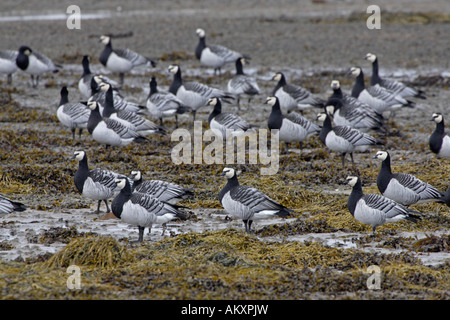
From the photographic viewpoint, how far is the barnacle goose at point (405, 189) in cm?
978

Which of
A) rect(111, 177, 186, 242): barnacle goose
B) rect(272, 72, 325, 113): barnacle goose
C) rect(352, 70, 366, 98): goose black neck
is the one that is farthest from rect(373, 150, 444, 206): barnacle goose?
rect(352, 70, 366, 98): goose black neck

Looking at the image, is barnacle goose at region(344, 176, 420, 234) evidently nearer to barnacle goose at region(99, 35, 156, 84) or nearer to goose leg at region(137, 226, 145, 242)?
goose leg at region(137, 226, 145, 242)

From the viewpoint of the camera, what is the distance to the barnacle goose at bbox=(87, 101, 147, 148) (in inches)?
524

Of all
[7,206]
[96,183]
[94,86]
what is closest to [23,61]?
[94,86]

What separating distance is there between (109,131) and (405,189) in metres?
6.38

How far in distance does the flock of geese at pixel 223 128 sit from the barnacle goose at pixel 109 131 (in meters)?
0.02

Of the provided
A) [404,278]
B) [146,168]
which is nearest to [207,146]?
[146,168]

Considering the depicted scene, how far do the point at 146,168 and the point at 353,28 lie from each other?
19.3 m

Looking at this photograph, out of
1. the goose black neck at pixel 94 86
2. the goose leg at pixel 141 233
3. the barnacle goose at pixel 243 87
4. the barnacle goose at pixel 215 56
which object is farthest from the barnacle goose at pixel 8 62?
the goose leg at pixel 141 233

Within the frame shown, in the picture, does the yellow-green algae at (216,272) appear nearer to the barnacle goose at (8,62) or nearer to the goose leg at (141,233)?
the goose leg at (141,233)

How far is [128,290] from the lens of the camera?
6781 mm

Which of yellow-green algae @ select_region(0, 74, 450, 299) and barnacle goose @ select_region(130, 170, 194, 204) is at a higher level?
barnacle goose @ select_region(130, 170, 194, 204)

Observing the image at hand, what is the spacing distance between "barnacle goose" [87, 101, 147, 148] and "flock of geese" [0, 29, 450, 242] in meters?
0.02

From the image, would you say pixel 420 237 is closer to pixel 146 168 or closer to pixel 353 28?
pixel 146 168
